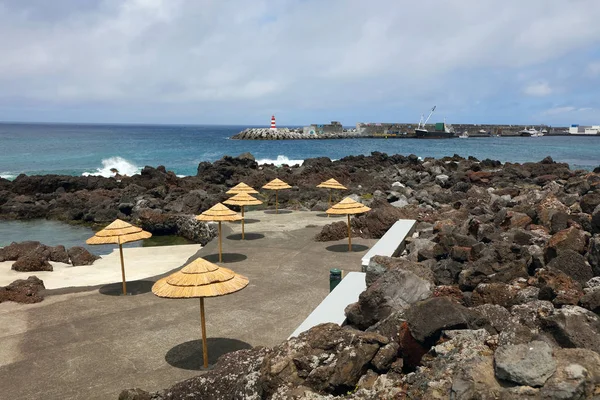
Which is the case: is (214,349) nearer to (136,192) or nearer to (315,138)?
(136,192)

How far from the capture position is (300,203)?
27766mm

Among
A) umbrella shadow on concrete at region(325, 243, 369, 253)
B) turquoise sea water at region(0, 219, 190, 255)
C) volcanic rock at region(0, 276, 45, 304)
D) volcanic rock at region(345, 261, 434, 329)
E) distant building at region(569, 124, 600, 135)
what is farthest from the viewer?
distant building at region(569, 124, 600, 135)

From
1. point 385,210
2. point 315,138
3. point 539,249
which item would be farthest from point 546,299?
point 315,138

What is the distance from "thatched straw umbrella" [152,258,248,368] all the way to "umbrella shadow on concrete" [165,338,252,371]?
1.55 feet

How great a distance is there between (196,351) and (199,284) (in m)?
1.89

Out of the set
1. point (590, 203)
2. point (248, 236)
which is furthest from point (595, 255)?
point (248, 236)

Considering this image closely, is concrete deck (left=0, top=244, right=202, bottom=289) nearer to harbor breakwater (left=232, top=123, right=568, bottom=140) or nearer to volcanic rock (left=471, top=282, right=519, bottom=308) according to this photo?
volcanic rock (left=471, top=282, right=519, bottom=308)

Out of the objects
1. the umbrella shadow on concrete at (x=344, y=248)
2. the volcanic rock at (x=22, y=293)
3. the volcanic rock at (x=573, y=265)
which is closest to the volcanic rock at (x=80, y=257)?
the volcanic rock at (x=22, y=293)

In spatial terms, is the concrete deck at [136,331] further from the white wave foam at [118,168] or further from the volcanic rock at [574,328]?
the white wave foam at [118,168]

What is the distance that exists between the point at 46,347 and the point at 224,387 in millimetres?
4895

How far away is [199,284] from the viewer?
8008mm

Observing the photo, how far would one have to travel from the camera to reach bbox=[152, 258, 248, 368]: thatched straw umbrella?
7.92 metres

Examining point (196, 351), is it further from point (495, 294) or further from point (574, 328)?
point (574, 328)

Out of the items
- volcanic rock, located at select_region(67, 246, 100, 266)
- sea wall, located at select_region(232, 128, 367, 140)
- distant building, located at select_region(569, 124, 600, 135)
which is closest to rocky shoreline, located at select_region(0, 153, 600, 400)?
volcanic rock, located at select_region(67, 246, 100, 266)
